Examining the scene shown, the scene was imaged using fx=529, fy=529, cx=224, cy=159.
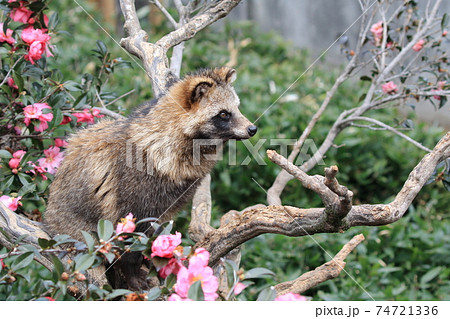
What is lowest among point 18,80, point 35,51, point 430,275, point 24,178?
point 430,275

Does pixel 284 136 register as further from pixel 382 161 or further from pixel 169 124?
pixel 169 124

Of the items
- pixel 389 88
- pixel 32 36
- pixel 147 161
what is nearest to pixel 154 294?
pixel 147 161

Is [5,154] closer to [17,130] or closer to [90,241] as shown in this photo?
[17,130]

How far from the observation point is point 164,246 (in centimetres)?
203

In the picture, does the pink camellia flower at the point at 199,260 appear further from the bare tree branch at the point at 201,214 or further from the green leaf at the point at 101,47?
the green leaf at the point at 101,47

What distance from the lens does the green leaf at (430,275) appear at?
4.12 metres

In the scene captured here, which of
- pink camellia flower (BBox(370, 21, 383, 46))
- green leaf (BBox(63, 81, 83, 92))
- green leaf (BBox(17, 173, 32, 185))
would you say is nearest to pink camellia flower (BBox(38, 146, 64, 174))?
green leaf (BBox(17, 173, 32, 185))

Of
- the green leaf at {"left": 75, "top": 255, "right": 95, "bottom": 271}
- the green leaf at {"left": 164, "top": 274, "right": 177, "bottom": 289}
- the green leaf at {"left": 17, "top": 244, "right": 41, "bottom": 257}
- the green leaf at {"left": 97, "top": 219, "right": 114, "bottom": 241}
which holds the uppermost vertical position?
the green leaf at {"left": 97, "top": 219, "right": 114, "bottom": 241}

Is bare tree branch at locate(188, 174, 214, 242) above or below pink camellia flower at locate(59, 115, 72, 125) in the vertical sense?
below

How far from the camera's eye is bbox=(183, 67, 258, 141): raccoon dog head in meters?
2.83

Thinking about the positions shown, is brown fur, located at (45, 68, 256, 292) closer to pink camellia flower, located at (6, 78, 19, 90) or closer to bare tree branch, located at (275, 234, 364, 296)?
pink camellia flower, located at (6, 78, 19, 90)

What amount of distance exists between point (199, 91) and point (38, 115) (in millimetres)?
908

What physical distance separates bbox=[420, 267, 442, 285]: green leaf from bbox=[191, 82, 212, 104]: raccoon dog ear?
8.05 ft

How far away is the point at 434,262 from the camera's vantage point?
4.31m
